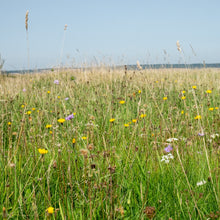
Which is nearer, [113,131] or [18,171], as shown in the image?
[18,171]

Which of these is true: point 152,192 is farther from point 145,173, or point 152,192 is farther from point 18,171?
point 18,171

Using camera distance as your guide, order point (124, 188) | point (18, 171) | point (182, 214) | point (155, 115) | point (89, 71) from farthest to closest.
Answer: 1. point (89, 71)
2. point (155, 115)
3. point (18, 171)
4. point (124, 188)
5. point (182, 214)

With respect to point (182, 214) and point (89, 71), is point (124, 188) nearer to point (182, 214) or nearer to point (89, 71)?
point (182, 214)

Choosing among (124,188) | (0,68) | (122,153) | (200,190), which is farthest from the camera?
(0,68)

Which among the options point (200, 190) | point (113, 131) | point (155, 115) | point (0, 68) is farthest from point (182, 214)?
point (0, 68)

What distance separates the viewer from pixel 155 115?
297cm

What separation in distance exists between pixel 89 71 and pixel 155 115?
410 centimetres

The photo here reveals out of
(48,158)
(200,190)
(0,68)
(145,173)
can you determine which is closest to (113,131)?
(48,158)

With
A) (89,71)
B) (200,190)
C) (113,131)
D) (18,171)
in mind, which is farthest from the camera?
A: (89,71)

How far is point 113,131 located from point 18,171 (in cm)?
103

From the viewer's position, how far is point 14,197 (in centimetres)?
131

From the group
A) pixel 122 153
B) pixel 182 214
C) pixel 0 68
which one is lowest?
pixel 182 214

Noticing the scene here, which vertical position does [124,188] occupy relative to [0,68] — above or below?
below

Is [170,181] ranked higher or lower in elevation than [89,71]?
lower
